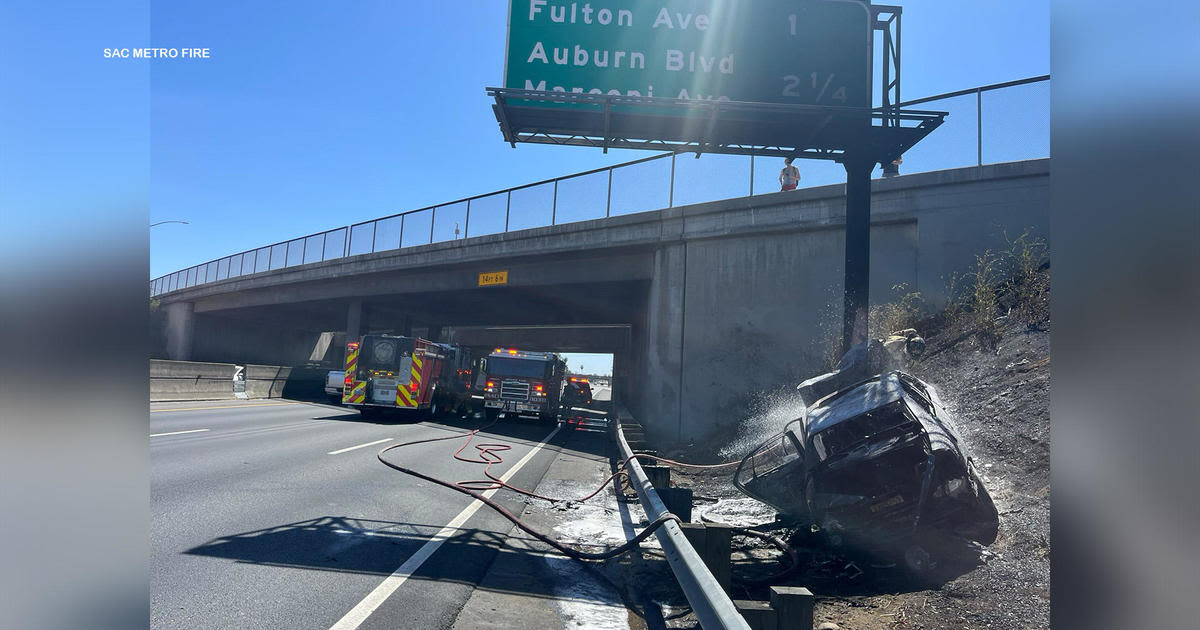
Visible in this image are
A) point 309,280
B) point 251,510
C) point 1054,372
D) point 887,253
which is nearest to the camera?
point 1054,372

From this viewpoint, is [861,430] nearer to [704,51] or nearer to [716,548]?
[716,548]

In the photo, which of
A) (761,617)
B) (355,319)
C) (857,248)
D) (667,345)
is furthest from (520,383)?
(761,617)

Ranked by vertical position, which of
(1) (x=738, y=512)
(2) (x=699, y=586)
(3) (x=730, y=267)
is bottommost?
(1) (x=738, y=512)

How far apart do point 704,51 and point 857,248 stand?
4.53 metres

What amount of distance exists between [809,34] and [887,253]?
5569mm

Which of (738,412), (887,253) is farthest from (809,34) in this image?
(738,412)

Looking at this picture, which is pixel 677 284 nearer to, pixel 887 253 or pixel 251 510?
pixel 887 253

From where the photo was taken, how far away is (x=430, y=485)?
32.0 feet

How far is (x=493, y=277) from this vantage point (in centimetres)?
2500

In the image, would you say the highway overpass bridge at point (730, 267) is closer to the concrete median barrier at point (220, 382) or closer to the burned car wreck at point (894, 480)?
the concrete median barrier at point (220, 382)

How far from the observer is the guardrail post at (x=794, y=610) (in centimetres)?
330

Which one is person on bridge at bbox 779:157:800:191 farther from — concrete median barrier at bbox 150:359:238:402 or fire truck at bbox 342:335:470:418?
concrete median barrier at bbox 150:359:238:402

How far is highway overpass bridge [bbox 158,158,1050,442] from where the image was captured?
14117 millimetres

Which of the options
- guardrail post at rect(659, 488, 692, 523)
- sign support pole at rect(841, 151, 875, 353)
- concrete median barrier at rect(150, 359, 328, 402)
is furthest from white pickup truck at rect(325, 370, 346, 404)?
guardrail post at rect(659, 488, 692, 523)
